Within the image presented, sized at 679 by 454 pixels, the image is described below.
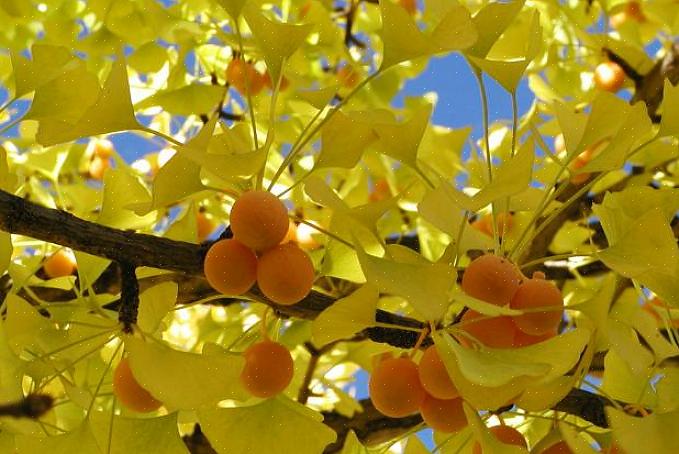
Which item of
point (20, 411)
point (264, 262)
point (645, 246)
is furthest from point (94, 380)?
point (20, 411)

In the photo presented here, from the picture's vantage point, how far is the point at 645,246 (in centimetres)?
79

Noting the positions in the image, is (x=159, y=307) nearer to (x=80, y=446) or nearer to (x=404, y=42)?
(x=80, y=446)

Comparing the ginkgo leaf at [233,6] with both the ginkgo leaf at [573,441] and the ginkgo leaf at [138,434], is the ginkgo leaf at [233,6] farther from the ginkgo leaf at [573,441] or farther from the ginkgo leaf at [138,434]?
the ginkgo leaf at [573,441]

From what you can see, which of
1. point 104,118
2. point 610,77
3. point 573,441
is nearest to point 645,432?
point 573,441

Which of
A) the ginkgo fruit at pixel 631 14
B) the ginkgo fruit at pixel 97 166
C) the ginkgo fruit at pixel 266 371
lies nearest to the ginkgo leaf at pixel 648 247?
the ginkgo fruit at pixel 266 371

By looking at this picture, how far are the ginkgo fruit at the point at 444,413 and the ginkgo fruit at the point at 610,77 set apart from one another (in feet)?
3.49

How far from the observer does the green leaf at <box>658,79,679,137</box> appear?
893 millimetres

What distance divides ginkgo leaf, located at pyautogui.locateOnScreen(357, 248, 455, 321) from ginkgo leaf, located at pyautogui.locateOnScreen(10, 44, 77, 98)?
0.50 meters

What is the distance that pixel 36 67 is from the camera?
96cm

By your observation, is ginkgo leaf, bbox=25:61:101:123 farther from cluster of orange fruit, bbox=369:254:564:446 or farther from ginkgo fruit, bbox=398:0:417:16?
ginkgo fruit, bbox=398:0:417:16

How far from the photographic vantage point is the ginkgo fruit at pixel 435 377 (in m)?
0.74

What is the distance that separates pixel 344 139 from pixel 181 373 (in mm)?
321

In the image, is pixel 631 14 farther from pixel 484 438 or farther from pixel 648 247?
pixel 484 438

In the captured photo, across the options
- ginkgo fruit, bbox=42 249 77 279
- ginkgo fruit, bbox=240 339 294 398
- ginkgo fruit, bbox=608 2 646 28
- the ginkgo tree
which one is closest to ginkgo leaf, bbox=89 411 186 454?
the ginkgo tree
